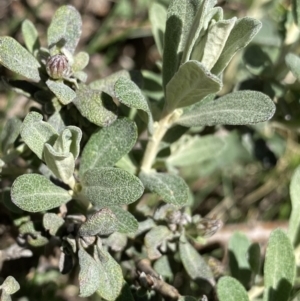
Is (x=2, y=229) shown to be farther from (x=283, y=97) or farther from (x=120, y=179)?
(x=283, y=97)

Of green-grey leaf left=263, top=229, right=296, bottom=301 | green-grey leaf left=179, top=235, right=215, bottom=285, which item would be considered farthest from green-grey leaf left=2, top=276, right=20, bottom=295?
green-grey leaf left=263, top=229, right=296, bottom=301

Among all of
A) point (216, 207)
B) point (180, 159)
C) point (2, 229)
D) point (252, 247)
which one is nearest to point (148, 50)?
point (216, 207)

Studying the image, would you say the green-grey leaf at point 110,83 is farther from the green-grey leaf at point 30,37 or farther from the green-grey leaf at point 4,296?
the green-grey leaf at point 4,296

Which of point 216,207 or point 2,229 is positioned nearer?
point 2,229

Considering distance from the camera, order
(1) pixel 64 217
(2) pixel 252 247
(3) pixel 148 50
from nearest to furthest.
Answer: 1. (1) pixel 64 217
2. (2) pixel 252 247
3. (3) pixel 148 50

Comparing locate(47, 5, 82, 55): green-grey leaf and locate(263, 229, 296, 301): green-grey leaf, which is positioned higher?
locate(47, 5, 82, 55): green-grey leaf

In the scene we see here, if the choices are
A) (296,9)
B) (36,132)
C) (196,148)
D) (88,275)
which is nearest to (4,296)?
(88,275)

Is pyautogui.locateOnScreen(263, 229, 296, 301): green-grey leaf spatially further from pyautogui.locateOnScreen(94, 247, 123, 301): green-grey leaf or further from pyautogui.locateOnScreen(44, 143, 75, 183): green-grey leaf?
pyautogui.locateOnScreen(44, 143, 75, 183): green-grey leaf
